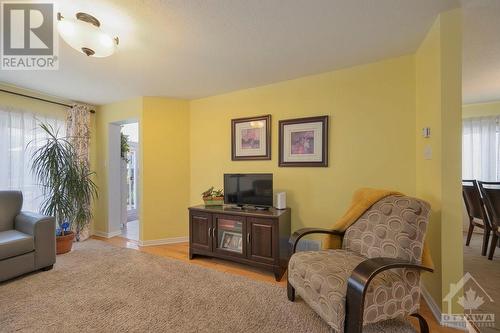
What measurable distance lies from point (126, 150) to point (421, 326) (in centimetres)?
493

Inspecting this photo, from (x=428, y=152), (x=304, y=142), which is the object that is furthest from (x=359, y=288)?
(x=304, y=142)

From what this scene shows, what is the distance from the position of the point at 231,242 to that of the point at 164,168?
167 centimetres

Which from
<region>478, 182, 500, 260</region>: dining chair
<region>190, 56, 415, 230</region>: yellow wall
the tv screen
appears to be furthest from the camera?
the tv screen

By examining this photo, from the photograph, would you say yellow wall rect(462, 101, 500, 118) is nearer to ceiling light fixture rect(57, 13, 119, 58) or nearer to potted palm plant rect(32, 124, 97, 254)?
ceiling light fixture rect(57, 13, 119, 58)

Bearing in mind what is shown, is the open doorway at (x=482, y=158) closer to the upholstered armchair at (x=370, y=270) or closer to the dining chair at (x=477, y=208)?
the dining chair at (x=477, y=208)

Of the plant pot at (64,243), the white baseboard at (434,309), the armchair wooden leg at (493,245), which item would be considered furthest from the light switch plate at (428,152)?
the plant pot at (64,243)

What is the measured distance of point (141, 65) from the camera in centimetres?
244

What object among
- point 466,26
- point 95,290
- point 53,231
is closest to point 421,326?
point 466,26

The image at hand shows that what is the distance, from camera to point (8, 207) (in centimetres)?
267

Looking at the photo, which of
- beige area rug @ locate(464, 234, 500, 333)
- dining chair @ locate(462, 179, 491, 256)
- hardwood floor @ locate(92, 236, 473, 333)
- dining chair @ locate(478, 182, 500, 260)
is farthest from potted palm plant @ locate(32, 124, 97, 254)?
dining chair @ locate(462, 179, 491, 256)

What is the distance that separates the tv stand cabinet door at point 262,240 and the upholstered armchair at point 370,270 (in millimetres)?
439

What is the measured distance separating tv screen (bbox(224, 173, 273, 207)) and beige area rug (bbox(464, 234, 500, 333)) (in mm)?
2065

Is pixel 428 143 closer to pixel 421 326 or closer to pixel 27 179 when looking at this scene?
pixel 421 326

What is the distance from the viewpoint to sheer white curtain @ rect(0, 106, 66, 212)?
2.96 m
